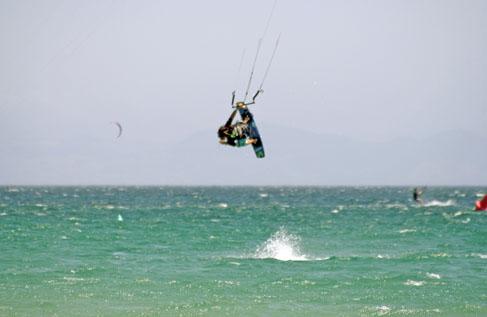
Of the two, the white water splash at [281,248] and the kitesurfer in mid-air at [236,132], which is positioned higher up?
the kitesurfer in mid-air at [236,132]

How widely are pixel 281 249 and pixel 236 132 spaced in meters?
22.9

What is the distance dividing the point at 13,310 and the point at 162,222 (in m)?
41.1

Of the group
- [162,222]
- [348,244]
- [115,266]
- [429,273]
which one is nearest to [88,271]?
[115,266]

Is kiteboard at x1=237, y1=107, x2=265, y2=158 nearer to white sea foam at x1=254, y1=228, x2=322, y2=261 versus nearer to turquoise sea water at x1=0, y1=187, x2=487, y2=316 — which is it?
turquoise sea water at x1=0, y1=187, x2=487, y2=316

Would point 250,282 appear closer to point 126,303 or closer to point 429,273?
point 126,303

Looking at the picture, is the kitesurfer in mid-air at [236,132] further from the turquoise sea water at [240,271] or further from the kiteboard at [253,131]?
the turquoise sea water at [240,271]

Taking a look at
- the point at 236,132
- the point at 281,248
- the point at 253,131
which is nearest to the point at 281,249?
the point at 281,248

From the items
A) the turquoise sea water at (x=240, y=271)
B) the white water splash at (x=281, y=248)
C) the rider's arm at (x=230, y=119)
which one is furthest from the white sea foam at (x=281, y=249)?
the rider's arm at (x=230, y=119)

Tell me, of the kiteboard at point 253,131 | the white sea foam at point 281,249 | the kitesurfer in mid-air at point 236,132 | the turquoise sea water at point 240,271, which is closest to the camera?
the kitesurfer in mid-air at point 236,132

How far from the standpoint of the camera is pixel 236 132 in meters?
22.4

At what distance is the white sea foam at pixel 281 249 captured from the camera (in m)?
39.7

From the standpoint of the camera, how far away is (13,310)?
25844mm

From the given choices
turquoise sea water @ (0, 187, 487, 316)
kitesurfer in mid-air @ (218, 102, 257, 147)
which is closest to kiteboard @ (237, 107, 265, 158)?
kitesurfer in mid-air @ (218, 102, 257, 147)

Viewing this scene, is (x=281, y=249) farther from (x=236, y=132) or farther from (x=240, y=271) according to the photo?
(x=236, y=132)
